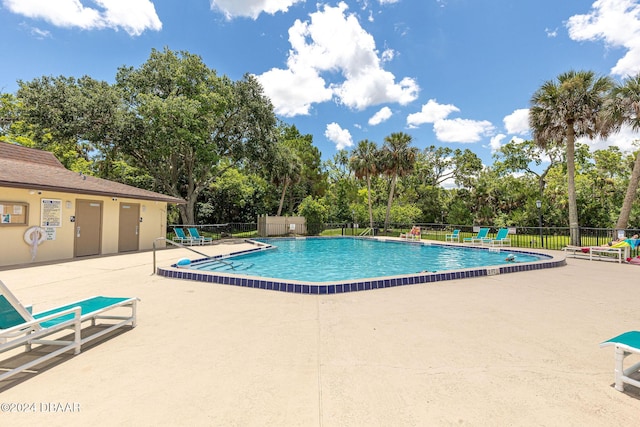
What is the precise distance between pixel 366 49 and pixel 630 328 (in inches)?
725

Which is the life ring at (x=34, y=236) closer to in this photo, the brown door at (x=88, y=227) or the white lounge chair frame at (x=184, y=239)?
the brown door at (x=88, y=227)

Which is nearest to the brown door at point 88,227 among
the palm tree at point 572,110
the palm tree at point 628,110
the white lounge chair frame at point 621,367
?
the white lounge chair frame at point 621,367

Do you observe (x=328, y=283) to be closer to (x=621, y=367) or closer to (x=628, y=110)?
(x=621, y=367)

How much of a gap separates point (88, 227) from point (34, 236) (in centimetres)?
190

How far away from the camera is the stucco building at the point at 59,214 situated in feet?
28.5

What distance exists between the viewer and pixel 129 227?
12.8m

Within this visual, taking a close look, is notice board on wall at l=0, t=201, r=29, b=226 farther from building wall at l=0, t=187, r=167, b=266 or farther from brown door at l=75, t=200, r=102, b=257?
brown door at l=75, t=200, r=102, b=257

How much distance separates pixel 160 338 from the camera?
3.40 meters

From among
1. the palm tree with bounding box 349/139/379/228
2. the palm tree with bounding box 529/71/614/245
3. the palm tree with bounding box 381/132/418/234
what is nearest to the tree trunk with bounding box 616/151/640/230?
the palm tree with bounding box 529/71/614/245

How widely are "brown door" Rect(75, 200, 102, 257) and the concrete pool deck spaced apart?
21.5 feet

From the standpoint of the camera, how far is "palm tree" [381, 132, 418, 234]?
2552 cm

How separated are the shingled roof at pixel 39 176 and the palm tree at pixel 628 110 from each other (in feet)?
69.8

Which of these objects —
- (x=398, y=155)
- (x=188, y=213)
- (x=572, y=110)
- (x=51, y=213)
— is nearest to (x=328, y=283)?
(x=51, y=213)

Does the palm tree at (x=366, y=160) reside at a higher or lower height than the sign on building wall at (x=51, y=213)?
higher
